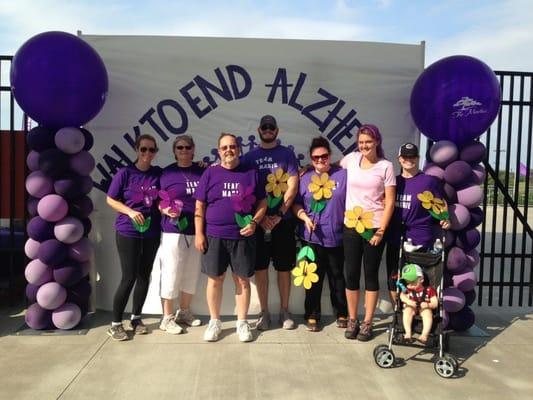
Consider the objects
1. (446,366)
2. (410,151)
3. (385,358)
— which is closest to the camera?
(446,366)

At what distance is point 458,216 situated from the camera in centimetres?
399

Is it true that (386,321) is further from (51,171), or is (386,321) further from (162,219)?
(51,171)

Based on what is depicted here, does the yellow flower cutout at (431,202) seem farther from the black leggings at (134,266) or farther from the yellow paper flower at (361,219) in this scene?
the black leggings at (134,266)

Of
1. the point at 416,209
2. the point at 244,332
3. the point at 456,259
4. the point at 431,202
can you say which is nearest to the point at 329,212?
the point at 416,209

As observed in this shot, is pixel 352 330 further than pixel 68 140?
Yes

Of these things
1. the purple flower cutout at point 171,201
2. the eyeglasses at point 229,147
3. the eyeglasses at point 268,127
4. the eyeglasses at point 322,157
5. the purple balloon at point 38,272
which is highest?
the eyeglasses at point 268,127

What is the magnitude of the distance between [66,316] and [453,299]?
3.28 meters

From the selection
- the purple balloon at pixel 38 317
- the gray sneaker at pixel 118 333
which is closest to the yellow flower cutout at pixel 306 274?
the gray sneaker at pixel 118 333

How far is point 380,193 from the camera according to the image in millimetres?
3859

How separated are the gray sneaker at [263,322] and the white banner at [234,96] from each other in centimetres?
39

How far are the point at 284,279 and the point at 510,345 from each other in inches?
78.2

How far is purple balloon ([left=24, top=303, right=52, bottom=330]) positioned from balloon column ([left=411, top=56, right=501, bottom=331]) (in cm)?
341

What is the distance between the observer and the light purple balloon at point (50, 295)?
397 cm

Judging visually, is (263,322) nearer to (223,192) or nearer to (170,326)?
(170,326)
